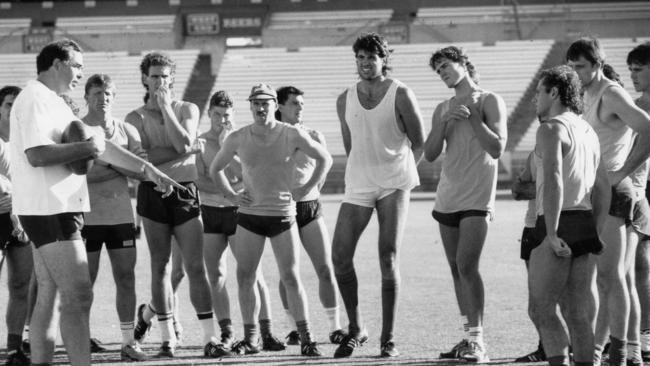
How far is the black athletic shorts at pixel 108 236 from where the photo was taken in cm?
752

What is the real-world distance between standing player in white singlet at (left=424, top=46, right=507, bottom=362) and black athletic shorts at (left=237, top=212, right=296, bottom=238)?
45.0 inches

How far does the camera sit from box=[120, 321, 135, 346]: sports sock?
7.51 m

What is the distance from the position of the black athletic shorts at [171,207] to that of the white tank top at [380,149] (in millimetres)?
1221

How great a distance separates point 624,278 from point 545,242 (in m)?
1.02

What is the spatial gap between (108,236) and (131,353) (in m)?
0.86

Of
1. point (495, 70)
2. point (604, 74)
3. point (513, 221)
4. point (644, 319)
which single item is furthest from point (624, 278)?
point (495, 70)

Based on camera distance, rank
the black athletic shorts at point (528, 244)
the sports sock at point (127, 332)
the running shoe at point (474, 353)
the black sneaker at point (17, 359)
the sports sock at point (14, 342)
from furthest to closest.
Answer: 1. the sports sock at point (127, 332)
2. the sports sock at point (14, 342)
3. the black sneaker at point (17, 359)
4. the running shoe at point (474, 353)
5. the black athletic shorts at point (528, 244)

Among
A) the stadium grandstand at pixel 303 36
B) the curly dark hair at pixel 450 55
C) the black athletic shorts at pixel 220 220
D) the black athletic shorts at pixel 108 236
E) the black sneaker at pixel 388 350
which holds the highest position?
the stadium grandstand at pixel 303 36

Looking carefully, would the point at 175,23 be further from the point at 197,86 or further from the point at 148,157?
the point at 148,157

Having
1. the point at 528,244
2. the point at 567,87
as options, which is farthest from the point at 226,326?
the point at 567,87

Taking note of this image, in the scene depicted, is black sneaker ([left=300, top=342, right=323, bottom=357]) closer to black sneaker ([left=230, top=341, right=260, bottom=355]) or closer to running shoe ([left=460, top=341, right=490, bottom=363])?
black sneaker ([left=230, top=341, right=260, bottom=355])

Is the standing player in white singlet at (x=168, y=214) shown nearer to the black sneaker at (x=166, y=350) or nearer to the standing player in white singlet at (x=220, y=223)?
the black sneaker at (x=166, y=350)

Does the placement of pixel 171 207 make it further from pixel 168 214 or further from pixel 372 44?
pixel 372 44

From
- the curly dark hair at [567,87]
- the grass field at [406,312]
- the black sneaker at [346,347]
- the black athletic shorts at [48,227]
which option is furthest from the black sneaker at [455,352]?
the black athletic shorts at [48,227]
